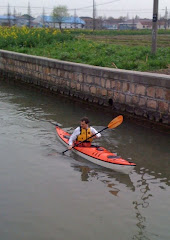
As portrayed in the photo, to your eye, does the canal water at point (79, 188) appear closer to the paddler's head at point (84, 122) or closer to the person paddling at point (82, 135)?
the person paddling at point (82, 135)

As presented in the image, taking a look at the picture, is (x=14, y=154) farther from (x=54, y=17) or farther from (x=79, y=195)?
(x=54, y=17)

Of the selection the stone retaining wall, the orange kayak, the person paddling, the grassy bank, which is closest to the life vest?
the person paddling

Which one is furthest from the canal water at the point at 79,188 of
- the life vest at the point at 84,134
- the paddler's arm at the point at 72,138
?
the life vest at the point at 84,134

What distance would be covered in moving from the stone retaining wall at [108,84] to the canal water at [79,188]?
25.4 inches

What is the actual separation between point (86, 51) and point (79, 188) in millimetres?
11319

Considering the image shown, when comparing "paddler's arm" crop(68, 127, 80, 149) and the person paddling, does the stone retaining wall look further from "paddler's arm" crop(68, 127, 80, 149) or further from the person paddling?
"paddler's arm" crop(68, 127, 80, 149)

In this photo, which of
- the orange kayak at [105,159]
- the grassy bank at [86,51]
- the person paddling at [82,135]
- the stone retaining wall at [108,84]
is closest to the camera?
the orange kayak at [105,159]

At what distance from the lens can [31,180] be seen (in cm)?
696

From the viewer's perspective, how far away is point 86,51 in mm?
17141

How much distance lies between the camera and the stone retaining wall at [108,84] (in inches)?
399

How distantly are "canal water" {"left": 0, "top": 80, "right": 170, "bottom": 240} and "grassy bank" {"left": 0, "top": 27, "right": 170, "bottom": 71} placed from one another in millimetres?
2993

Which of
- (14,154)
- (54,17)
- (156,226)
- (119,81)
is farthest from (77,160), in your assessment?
(54,17)

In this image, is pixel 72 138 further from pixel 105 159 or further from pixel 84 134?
pixel 105 159

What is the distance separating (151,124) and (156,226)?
5.25 metres
